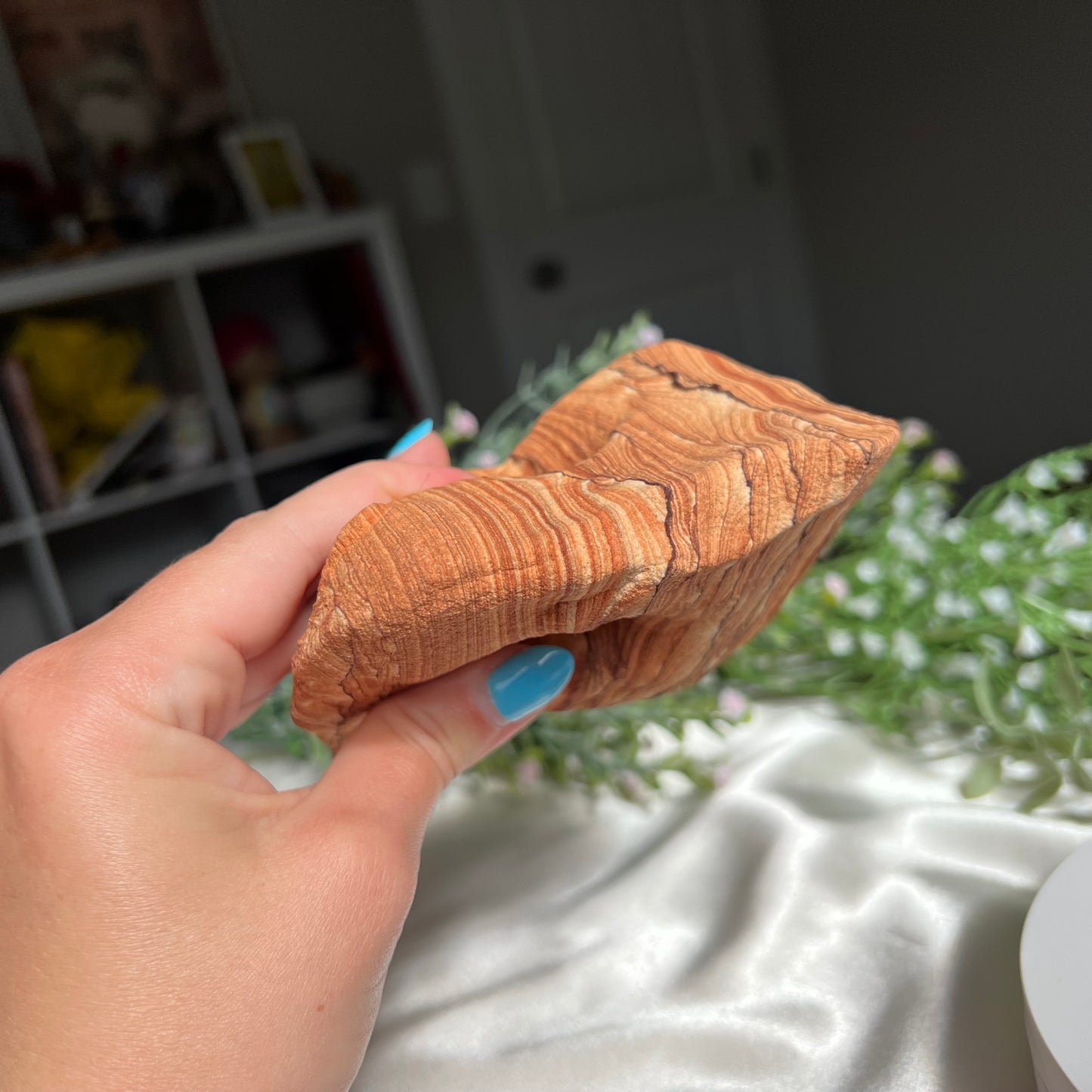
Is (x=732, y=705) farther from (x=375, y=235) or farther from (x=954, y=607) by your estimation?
(x=375, y=235)

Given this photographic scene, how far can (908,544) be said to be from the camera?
75 centimetres

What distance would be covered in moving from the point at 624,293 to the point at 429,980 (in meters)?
1.84

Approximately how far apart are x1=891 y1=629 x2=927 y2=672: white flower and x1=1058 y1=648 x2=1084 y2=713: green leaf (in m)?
0.12

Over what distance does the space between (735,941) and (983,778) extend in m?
0.20

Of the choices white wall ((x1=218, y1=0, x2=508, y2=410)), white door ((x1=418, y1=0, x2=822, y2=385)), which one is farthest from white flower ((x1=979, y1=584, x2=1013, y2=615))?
white wall ((x1=218, y1=0, x2=508, y2=410))

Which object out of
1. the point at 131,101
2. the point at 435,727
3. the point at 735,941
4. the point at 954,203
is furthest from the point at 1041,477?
the point at 131,101

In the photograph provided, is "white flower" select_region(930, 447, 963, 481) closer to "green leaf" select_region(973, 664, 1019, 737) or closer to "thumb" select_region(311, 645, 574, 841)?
"green leaf" select_region(973, 664, 1019, 737)

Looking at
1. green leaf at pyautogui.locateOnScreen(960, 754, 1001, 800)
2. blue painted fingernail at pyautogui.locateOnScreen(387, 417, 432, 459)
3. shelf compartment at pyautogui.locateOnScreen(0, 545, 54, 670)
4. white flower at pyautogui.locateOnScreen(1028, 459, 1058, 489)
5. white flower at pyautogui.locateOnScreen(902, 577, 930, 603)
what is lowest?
shelf compartment at pyautogui.locateOnScreen(0, 545, 54, 670)

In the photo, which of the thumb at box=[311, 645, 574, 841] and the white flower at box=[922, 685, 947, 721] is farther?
the white flower at box=[922, 685, 947, 721]

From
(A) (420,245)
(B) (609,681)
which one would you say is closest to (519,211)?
(A) (420,245)

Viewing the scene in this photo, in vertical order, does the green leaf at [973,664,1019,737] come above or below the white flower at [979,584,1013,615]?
below

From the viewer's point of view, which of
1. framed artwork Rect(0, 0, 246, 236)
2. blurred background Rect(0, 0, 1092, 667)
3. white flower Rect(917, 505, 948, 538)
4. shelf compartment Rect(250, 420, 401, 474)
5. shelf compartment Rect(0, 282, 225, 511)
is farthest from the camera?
shelf compartment Rect(250, 420, 401, 474)

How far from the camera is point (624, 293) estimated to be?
218cm

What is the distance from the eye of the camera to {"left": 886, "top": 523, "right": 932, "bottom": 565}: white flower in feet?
2.43
